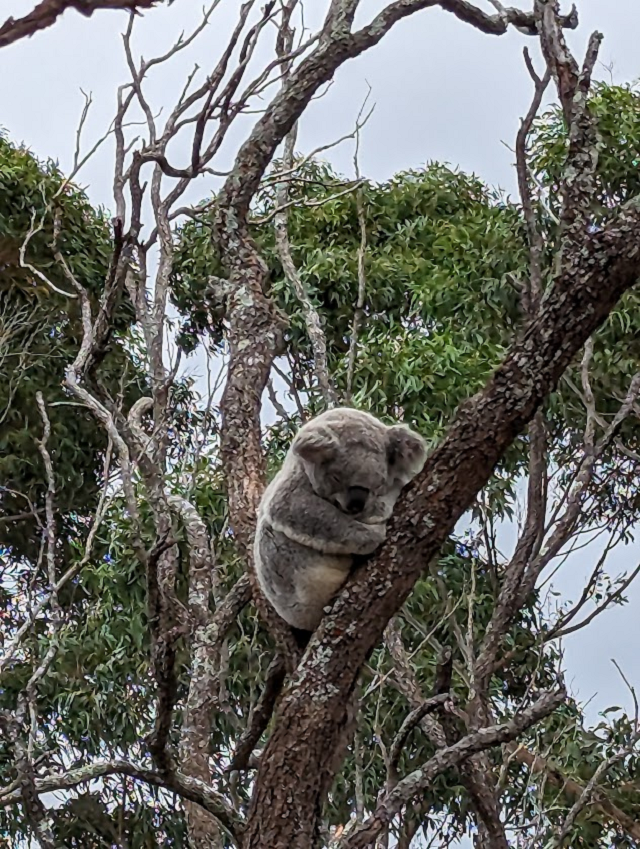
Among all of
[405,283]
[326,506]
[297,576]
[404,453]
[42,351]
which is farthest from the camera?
[42,351]

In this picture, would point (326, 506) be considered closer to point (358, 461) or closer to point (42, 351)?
point (358, 461)

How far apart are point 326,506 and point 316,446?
5.4 inches

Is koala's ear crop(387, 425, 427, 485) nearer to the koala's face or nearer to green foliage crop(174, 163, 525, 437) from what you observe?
the koala's face

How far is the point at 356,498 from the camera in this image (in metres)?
2.36

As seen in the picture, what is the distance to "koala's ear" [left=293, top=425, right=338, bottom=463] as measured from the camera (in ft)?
7.95

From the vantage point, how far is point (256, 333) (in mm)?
2625

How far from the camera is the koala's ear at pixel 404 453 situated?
2.50 meters

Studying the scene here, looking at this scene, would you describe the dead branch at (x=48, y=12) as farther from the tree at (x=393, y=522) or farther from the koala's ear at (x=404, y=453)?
the koala's ear at (x=404, y=453)

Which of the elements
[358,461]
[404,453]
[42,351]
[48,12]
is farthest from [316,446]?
[42,351]

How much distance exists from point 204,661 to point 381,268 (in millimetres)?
3329

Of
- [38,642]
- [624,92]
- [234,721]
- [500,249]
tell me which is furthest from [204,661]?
[624,92]

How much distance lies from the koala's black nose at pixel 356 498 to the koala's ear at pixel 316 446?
0.10 meters

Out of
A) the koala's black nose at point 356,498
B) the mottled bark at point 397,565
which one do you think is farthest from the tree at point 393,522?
the koala's black nose at point 356,498

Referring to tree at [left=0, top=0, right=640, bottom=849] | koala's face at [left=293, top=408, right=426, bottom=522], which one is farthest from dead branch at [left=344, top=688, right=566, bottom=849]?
koala's face at [left=293, top=408, right=426, bottom=522]
